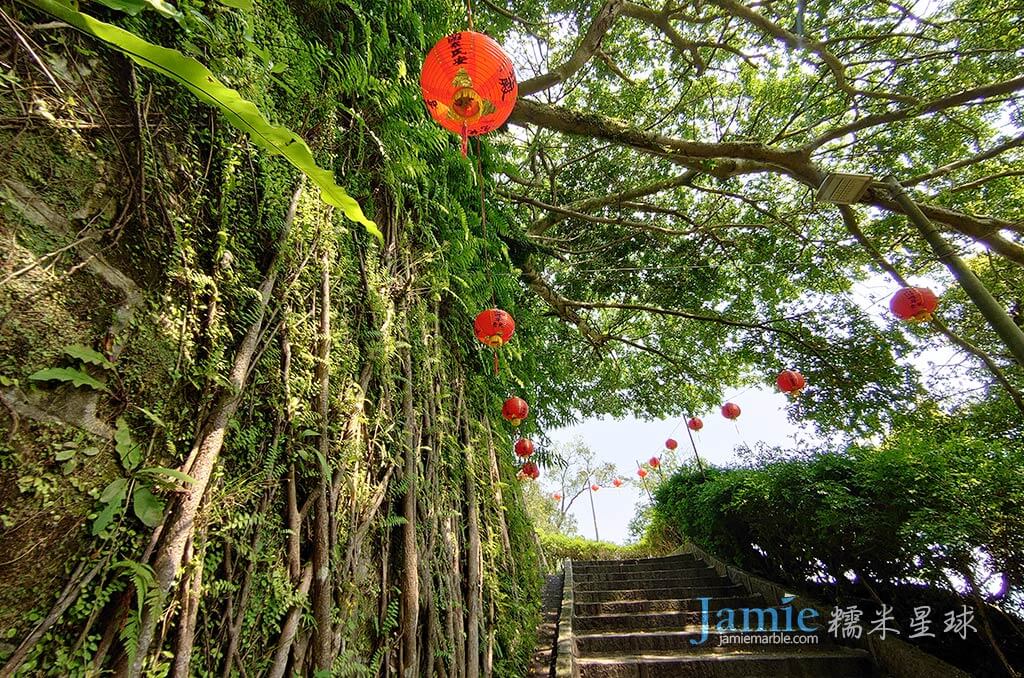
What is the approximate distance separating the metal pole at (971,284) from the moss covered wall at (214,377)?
4122 millimetres

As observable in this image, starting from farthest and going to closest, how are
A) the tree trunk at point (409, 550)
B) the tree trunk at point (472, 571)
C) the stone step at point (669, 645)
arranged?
the stone step at point (669, 645) < the tree trunk at point (472, 571) < the tree trunk at point (409, 550)

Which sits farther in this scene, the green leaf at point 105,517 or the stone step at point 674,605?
the stone step at point 674,605

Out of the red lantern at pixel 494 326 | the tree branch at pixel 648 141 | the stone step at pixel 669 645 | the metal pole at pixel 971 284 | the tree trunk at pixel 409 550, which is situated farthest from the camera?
the tree branch at pixel 648 141

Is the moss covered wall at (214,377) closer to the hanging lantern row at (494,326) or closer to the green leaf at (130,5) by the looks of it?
the green leaf at (130,5)

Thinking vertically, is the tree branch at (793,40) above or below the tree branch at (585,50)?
above

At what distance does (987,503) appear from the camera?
252 centimetres

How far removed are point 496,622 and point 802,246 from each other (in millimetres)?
5530

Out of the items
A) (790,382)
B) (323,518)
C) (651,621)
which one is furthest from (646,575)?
(323,518)

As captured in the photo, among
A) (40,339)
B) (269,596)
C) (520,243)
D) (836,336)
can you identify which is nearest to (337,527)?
(269,596)

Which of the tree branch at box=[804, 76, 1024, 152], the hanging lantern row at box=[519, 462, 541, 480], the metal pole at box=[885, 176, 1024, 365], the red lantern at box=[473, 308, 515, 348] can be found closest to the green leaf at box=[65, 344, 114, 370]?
the red lantern at box=[473, 308, 515, 348]

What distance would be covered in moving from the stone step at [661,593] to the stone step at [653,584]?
0.07m

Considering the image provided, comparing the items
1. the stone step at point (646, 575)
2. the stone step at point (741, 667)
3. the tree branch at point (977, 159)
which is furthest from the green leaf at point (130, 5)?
the stone step at point (646, 575)

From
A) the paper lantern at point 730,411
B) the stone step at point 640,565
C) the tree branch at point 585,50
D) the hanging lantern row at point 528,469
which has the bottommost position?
the stone step at point 640,565

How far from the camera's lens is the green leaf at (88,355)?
0.90 meters
